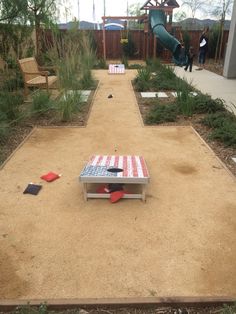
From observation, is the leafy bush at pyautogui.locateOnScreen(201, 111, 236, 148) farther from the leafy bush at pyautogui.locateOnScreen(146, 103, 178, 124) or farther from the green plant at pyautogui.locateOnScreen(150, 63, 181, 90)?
the green plant at pyautogui.locateOnScreen(150, 63, 181, 90)

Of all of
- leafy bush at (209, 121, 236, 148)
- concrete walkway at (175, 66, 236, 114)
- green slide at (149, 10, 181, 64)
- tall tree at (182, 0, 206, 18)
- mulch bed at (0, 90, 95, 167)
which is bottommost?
mulch bed at (0, 90, 95, 167)

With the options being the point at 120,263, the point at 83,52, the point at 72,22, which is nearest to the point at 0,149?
→ the point at 120,263

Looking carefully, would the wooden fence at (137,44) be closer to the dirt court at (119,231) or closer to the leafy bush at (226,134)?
the leafy bush at (226,134)

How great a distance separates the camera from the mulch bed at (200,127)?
11.9 feet

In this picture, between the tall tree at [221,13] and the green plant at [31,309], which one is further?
the tall tree at [221,13]

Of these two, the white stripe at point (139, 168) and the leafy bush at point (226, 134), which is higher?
the white stripe at point (139, 168)

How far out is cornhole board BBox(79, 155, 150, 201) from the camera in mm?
2615

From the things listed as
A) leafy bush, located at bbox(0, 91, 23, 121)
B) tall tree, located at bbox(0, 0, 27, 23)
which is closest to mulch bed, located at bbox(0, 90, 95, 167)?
leafy bush, located at bbox(0, 91, 23, 121)

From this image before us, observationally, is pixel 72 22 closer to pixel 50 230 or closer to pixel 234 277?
pixel 50 230

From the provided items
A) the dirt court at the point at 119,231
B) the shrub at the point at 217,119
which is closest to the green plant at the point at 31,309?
the dirt court at the point at 119,231

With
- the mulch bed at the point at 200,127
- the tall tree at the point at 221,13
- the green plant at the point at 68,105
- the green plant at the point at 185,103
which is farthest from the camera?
the tall tree at the point at 221,13

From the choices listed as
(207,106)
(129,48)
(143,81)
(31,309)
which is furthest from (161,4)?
(31,309)

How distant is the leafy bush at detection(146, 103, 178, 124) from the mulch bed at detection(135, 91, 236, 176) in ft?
0.33

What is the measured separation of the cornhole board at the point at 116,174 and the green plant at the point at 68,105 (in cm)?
214
